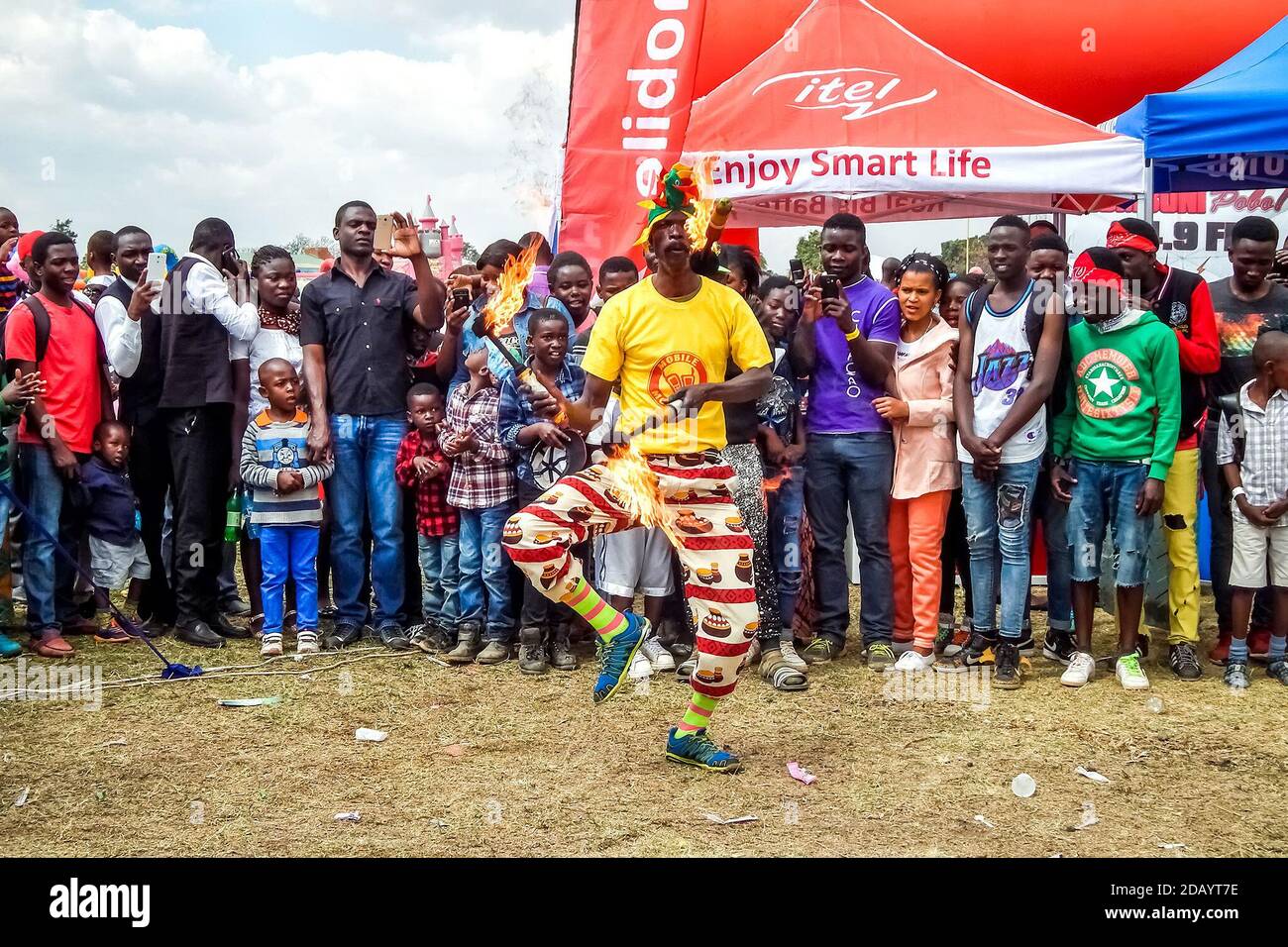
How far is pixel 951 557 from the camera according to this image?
7.27 m

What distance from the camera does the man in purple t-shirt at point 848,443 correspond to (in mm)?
6664

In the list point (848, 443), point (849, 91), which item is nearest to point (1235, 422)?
point (848, 443)

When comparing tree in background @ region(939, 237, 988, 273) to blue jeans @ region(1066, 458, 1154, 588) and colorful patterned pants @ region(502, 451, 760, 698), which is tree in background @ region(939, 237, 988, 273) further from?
colorful patterned pants @ region(502, 451, 760, 698)

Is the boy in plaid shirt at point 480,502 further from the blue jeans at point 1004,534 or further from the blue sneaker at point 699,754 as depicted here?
the blue jeans at point 1004,534

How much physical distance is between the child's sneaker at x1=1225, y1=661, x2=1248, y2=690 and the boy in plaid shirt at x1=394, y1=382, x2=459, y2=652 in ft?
13.6

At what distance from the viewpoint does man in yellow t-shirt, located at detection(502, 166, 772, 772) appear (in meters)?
4.87

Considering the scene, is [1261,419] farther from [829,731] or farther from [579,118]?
[579,118]

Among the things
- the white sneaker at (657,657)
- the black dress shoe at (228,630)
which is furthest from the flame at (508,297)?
the black dress shoe at (228,630)

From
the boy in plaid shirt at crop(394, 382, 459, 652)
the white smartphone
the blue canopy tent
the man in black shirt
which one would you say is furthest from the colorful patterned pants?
the blue canopy tent

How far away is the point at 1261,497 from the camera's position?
6402mm

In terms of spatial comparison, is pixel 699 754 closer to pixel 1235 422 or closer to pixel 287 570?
pixel 287 570

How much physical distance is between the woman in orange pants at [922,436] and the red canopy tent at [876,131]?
1619 mm

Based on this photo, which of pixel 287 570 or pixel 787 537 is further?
pixel 287 570

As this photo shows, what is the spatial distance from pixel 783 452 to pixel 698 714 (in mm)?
2166
